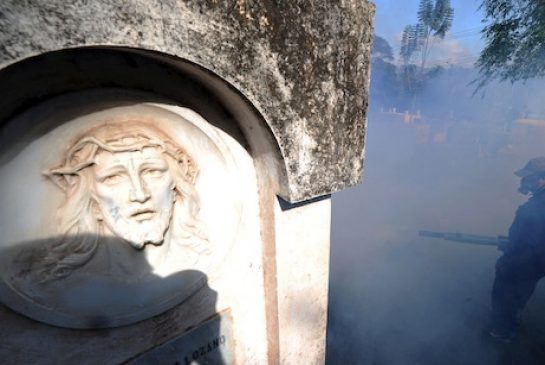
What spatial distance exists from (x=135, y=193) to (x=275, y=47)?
0.85 meters

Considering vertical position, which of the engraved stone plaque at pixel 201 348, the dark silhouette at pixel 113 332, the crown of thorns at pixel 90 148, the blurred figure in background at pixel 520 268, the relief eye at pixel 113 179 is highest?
the crown of thorns at pixel 90 148

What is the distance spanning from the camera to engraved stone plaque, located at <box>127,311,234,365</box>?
1.60 metres

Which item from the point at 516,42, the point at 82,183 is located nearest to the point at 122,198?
the point at 82,183

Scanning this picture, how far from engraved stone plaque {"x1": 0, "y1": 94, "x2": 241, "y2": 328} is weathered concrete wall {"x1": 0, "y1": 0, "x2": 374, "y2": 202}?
1.12ft

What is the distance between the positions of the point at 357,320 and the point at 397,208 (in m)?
6.25

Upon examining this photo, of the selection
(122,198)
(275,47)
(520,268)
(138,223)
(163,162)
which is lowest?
(520,268)

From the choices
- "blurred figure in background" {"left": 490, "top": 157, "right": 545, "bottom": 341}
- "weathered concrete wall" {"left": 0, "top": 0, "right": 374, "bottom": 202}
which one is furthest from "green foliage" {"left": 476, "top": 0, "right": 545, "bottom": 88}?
"weathered concrete wall" {"left": 0, "top": 0, "right": 374, "bottom": 202}

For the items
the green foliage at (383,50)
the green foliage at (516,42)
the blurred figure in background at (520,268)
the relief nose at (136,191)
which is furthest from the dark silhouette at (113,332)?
the green foliage at (383,50)

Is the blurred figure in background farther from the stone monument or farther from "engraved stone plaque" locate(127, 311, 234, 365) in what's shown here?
"engraved stone plaque" locate(127, 311, 234, 365)

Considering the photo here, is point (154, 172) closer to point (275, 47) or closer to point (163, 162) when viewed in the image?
point (163, 162)

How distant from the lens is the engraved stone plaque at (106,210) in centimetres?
116

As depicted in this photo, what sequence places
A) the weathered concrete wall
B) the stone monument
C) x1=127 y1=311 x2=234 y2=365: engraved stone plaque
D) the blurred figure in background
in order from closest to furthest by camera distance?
the weathered concrete wall < the stone monument < x1=127 y1=311 x2=234 y2=365: engraved stone plaque < the blurred figure in background

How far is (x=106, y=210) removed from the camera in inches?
50.6

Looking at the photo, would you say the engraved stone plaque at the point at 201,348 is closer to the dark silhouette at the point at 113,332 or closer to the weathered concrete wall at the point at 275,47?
the dark silhouette at the point at 113,332
